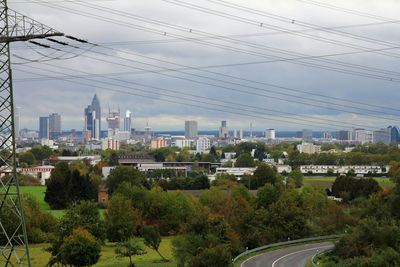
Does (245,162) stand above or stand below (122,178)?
below

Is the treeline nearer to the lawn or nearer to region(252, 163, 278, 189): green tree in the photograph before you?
the lawn

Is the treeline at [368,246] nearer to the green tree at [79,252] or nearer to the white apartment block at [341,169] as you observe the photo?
the green tree at [79,252]

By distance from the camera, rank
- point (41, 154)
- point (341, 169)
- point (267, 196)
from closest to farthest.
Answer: point (267, 196) < point (341, 169) < point (41, 154)

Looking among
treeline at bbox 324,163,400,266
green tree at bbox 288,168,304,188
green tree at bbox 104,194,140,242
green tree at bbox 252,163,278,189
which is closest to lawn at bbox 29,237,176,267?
green tree at bbox 104,194,140,242

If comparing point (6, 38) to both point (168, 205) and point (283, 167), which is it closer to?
point (168, 205)

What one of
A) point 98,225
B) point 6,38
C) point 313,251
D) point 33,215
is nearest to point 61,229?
point 98,225

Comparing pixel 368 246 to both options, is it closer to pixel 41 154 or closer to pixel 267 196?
pixel 267 196

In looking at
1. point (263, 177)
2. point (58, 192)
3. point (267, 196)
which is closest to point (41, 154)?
point (263, 177)
